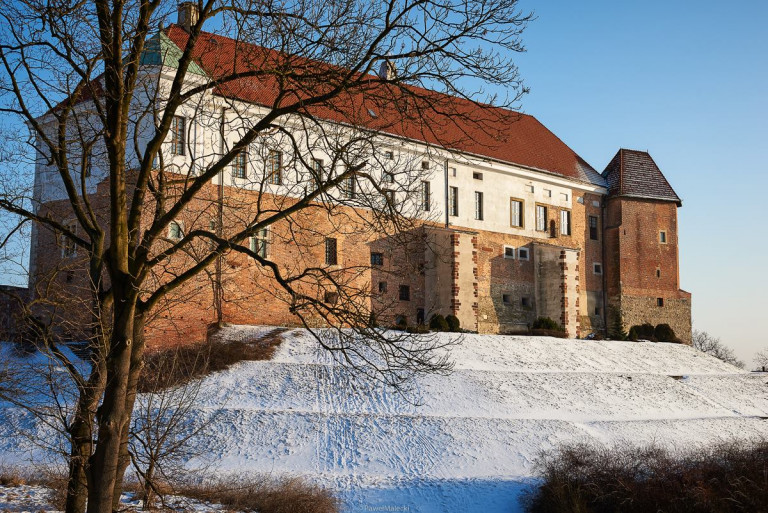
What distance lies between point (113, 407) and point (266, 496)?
8352mm

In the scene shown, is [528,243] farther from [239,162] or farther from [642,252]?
[239,162]

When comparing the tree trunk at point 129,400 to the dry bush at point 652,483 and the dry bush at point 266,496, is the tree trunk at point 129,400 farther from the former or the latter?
the dry bush at point 652,483

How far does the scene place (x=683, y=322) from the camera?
40.9m

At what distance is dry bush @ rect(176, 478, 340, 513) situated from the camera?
49.8 ft

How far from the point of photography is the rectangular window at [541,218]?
127 feet

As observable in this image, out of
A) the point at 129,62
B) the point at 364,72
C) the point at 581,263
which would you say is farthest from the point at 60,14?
the point at 581,263

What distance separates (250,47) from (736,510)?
12.3 meters

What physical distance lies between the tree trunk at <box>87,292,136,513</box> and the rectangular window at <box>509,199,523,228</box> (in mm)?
30484

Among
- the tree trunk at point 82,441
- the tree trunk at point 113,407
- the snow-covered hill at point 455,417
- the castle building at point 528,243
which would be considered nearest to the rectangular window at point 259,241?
the tree trunk at point 113,407

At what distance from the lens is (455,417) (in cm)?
2155

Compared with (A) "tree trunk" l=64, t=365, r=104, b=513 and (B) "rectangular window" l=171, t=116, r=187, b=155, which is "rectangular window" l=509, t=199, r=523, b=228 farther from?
(A) "tree trunk" l=64, t=365, r=104, b=513

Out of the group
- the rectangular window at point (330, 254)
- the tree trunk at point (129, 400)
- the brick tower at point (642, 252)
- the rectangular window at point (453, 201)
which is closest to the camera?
the tree trunk at point (129, 400)

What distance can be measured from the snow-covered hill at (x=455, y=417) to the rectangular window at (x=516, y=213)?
27.7 feet

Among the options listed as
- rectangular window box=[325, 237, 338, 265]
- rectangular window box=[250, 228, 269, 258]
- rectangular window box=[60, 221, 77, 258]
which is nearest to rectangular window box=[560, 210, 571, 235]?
rectangular window box=[325, 237, 338, 265]
